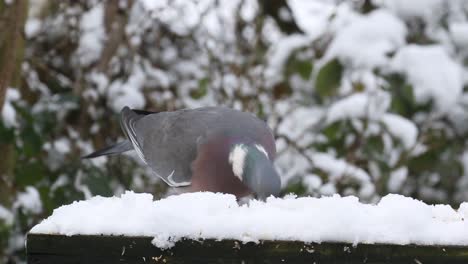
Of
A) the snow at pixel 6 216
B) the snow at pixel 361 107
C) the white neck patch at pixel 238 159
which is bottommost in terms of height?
the snow at pixel 6 216

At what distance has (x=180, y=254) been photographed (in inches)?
43.4

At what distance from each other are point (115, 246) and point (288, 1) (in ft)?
11.9

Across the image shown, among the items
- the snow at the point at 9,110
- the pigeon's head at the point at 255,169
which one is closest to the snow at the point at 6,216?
the snow at the point at 9,110

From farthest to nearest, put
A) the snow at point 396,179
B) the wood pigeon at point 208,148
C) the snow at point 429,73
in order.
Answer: the snow at point 396,179 → the snow at point 429,73 → the wood pigeon at point 208,148

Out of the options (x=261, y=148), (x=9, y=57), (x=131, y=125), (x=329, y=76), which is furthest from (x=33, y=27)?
(x=261, y=148)

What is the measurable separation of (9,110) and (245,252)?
7.02ft

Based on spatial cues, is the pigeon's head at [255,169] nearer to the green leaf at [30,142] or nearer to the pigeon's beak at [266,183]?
the pigeon's beak at [266,183]

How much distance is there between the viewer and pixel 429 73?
330 centimetres

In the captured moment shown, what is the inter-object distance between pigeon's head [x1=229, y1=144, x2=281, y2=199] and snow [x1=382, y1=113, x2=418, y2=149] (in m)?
1.22

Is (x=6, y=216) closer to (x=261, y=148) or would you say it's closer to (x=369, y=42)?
(x=261, y=148)

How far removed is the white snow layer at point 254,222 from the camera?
1106 millimetres

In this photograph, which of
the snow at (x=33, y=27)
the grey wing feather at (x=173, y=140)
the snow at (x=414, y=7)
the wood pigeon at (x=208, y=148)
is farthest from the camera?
the snow at (x=33, y=27)

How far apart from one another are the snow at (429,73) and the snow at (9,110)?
160 centimetres

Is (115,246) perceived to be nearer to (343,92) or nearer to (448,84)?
(448,84)
